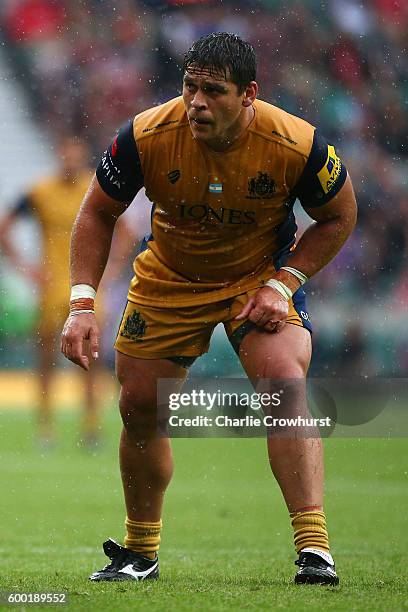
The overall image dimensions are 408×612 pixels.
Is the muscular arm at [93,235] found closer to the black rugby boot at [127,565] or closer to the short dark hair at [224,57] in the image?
the short dark hair at [224,57]

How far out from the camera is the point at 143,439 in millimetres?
4129

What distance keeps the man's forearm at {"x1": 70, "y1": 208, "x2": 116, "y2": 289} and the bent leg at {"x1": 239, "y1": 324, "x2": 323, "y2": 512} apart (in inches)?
22.0

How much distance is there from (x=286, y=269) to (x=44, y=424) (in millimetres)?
5427

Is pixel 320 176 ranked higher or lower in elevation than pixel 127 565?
higher

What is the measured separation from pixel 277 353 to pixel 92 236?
73 centimetres

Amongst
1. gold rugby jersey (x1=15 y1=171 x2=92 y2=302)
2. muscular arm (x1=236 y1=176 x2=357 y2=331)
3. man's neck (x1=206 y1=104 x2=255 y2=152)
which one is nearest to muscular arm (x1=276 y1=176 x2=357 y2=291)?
muscular arm (x1=236 y1=176 x2=357 y2=331)

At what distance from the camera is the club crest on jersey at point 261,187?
387 cm

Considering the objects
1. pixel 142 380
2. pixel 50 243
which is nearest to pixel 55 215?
pixel 50 243

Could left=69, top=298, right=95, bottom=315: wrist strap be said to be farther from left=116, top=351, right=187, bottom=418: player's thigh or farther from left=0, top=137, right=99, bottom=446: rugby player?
left=0, top=137, right=99, bottom=446: rugby player

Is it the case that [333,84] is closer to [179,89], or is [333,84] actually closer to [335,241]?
[179,89]

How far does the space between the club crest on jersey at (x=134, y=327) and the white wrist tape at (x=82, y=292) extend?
0.20 meters

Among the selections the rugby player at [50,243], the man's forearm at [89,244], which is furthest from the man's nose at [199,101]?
the rugby player at [50,243]

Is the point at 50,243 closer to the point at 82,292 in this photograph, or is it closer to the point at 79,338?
the point at 82,292

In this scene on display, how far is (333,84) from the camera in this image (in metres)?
12.8
